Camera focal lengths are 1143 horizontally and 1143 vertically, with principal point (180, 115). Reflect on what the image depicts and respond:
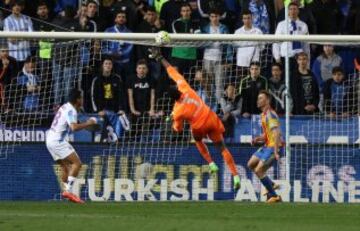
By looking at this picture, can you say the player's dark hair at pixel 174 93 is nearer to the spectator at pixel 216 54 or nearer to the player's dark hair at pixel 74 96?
the spectator at pixel 216 54

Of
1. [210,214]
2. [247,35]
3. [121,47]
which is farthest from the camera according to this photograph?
[121,47]

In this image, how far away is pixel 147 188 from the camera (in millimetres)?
22000

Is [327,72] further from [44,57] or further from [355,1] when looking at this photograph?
[44,57]

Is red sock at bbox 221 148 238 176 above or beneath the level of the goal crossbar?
beneath

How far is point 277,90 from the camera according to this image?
858 inches

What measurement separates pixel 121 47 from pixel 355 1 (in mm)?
5145

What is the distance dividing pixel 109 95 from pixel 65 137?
1.42m

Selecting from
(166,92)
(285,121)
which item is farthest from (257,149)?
(166,92)

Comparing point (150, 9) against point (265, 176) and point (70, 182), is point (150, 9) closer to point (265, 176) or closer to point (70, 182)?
point (70, 182)

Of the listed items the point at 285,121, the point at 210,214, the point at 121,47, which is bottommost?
the point at 210,214

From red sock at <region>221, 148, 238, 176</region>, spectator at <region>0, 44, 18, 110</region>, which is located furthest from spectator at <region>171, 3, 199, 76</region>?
spectator at <region>0, 44, 18, 110</region>

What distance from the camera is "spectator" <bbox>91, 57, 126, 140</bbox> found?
22.0m

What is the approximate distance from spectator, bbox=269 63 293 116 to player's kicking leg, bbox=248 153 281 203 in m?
1.33

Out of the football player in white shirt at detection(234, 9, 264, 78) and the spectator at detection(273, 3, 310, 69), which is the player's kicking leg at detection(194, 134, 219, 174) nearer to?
the football player in white shirt at detection(234, 9, 264, 78)
